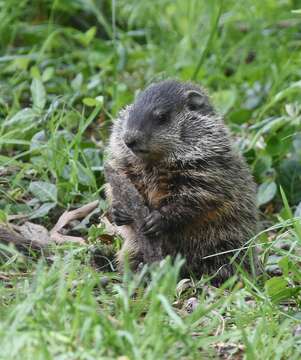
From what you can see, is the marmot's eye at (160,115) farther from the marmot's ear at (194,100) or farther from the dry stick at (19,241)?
the dry stick at (19,241)

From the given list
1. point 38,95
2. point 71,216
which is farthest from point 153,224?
point 38,95

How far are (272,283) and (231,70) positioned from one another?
5422 mm

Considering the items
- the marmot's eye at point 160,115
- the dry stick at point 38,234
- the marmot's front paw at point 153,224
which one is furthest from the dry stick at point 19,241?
the marmot's eye at point 160,115

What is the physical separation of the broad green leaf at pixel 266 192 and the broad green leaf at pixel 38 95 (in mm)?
1862

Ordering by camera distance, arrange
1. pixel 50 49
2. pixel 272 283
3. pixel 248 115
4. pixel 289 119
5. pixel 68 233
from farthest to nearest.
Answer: pixel 50 49
pixel 248 115
pixel 289 119
pixel 68 233
pixel 272 283

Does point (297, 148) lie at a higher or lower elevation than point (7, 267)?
lower

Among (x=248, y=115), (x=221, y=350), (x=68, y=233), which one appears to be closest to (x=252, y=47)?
(x=248, y=115)

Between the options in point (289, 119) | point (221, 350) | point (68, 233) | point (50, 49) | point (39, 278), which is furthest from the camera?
point (50, 49)

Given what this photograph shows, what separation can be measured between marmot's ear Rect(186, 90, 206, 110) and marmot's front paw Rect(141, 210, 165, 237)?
37.4 inches

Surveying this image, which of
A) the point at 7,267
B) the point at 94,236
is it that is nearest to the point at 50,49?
the point at 94,236

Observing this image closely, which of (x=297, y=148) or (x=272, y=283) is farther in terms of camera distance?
(x=297, y=148)

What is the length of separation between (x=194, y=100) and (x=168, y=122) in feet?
1.00

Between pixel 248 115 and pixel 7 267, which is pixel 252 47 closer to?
pixel 248 115

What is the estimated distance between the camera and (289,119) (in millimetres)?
8188
